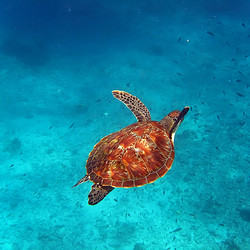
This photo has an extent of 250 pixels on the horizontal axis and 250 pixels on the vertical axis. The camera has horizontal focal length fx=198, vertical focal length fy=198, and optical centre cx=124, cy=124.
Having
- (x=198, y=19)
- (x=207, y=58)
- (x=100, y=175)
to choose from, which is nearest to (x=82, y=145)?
(x=100, y=175)

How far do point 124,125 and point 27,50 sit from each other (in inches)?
670

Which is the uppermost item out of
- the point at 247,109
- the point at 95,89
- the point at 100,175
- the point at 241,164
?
the point at 100,175

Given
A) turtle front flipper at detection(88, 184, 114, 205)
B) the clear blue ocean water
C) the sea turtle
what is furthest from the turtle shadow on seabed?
turtle front flipper at detection(88, 184, 114, 205)

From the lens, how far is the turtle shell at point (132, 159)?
12.9 ft

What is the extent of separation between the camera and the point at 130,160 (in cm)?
400

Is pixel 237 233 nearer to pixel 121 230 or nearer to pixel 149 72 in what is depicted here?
pixel 121 230

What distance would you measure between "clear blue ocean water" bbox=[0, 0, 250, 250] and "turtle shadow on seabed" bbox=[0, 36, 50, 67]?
0.41 ft

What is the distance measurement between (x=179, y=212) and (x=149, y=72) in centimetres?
1102

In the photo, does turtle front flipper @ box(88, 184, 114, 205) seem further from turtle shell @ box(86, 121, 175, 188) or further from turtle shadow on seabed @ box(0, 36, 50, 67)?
turtle shadow on seabed @ box(0, 36, 50, 67)

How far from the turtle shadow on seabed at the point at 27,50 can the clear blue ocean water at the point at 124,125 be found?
125mm

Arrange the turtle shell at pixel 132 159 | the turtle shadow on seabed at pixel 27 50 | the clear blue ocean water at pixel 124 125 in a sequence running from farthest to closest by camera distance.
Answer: the turtle shadow on seabed at pixel 27 50
the clear blue ocean water at pixel 124 125
the turtle shell at pixel 132 159

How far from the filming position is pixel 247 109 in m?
12.0

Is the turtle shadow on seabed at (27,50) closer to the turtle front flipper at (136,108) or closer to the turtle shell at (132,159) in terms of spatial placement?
the turtle front flipper at (136,108)

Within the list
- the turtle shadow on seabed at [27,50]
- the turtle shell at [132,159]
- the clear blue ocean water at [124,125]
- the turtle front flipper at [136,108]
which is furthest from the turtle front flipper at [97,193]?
the turtle shadow on seabed at [27,50]
